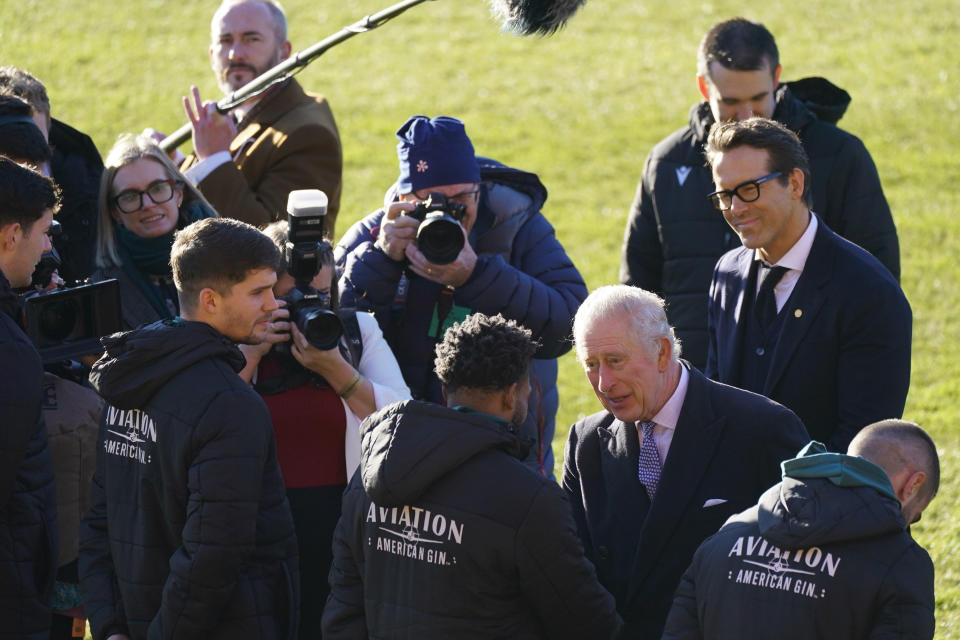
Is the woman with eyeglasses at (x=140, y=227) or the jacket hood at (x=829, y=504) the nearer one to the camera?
the jacket hood at (x=829, y=504)

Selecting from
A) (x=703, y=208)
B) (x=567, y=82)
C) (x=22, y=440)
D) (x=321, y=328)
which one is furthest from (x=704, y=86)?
(x=567, y=82)

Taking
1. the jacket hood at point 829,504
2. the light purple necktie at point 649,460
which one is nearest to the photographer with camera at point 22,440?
the light purple necktie at point 649,460

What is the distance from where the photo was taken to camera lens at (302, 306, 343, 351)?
13.6ft

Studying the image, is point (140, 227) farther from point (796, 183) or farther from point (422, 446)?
point (796, 183)

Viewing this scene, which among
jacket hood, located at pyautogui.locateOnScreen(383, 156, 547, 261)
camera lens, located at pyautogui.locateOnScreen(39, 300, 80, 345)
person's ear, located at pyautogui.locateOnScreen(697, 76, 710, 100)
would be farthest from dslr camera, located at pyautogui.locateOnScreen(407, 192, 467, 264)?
person's ear, located at pyautogui.locateOnScreen(697, 76, 710, 100)

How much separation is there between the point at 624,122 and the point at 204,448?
13667 mm

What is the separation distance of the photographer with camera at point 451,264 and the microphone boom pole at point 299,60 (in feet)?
1.33

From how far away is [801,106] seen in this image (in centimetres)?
553

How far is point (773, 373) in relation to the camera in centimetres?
441

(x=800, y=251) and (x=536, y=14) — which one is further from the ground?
(x=536, y=14)

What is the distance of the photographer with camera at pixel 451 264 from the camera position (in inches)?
186

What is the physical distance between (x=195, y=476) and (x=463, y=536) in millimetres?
771

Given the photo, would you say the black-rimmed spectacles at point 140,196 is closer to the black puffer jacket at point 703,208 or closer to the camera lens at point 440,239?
the camera lens at point 440,239

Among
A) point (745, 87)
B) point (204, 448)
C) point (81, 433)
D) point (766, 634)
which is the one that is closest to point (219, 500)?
point (204, 448)
